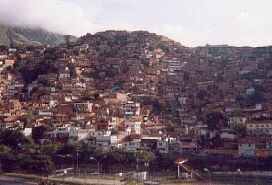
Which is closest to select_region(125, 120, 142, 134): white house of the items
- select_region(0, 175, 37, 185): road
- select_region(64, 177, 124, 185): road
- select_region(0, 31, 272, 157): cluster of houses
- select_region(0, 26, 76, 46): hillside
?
select_region(0, 31, 272, 157): cluster of houses

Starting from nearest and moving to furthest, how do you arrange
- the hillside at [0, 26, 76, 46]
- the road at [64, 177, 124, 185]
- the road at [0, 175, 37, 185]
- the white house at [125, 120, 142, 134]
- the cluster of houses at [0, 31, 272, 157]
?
the road at [64, 177, 124, 185] → the road at [0, 175, 37, 185] → the cluster of houses at [0, 31, 272, 157] → the white house at [125, 120, 142, 134] → the hillside at [0, 26, 76, 46]

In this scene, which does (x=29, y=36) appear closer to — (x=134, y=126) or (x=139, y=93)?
(x=139, y=93)

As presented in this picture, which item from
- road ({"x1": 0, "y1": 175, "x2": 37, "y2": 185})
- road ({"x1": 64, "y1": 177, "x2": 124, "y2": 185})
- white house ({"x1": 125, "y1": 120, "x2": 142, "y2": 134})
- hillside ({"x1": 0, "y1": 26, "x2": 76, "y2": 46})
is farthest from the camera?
hillside ({"x1": 0, "y1": 26, "x2": 76, "y2": 46})

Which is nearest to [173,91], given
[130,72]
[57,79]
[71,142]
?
[130,72]

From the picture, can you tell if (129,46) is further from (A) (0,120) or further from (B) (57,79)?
(A) (0,120)

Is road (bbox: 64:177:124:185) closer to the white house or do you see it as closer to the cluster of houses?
the cluster of houses

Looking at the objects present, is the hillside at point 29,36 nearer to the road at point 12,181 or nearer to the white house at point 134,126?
the white house at point 134,126

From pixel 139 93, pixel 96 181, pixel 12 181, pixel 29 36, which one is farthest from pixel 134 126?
pixel 29 36
